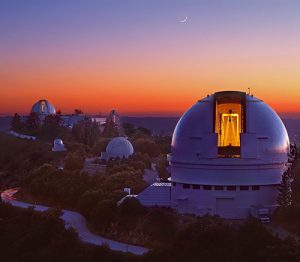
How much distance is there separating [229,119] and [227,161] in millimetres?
4889

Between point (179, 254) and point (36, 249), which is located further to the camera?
point (36, 249)

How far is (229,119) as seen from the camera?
34.6 m

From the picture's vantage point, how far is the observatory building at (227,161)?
30406 millimetres

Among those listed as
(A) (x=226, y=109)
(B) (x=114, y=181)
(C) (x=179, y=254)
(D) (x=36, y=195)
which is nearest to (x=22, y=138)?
(D) (x=36, y=195)

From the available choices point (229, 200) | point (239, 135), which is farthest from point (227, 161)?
point (229, 200)

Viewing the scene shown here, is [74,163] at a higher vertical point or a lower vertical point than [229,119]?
lower

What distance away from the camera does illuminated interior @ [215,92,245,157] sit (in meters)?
32.0

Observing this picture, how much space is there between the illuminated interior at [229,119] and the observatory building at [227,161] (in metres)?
0.06

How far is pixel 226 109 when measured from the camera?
113ft

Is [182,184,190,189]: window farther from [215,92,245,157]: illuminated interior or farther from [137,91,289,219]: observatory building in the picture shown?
[215,92,245,157]: illuminated interior

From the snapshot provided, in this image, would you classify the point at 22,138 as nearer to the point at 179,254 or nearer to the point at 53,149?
the point at 53,149

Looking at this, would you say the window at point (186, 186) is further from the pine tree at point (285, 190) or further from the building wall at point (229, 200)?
the pine tree at point (285, 190)

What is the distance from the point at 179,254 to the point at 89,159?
37884 millimetres

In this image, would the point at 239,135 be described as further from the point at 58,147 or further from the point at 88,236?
the point at 58,147
